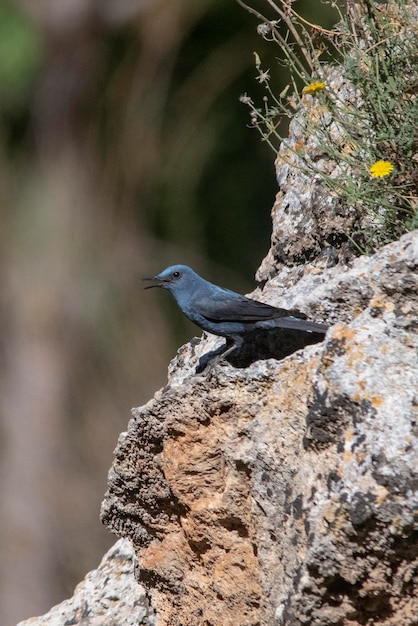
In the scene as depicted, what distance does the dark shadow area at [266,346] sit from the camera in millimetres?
3146

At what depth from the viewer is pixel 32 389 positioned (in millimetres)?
10617

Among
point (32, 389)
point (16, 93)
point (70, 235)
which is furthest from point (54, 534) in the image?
point (16, 93)

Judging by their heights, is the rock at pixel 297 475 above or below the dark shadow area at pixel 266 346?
below

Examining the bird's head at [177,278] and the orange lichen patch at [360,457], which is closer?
the orange lichen patch at [360,457]

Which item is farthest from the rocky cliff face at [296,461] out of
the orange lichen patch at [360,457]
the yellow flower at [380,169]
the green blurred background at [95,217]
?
the green blurred background at [95,217]

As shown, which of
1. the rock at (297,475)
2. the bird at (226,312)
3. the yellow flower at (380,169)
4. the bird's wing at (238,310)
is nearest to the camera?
the rock at (297,475)

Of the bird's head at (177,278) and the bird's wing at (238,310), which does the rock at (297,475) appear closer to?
the bird's wing at (238,310)

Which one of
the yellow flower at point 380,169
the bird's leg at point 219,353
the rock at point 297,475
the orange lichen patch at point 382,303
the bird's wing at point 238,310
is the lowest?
the rock at point 297,475

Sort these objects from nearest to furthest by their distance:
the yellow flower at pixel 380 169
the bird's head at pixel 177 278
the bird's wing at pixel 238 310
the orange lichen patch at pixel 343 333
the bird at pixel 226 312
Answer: the orange lichen patch at pixel 343 333 → the yellow flower at pixel 380 169 → the bird at pixel 226 312 → the bird's wing at pixel 238 310 → the bird's head at pixel 177 278

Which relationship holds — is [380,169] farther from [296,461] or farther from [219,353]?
[296,461]

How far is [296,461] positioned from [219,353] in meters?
0.77

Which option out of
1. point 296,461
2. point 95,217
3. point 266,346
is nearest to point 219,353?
point 266,346

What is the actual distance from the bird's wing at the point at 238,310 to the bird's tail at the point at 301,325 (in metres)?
0.02

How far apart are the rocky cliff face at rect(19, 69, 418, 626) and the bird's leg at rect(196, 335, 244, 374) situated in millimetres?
50
